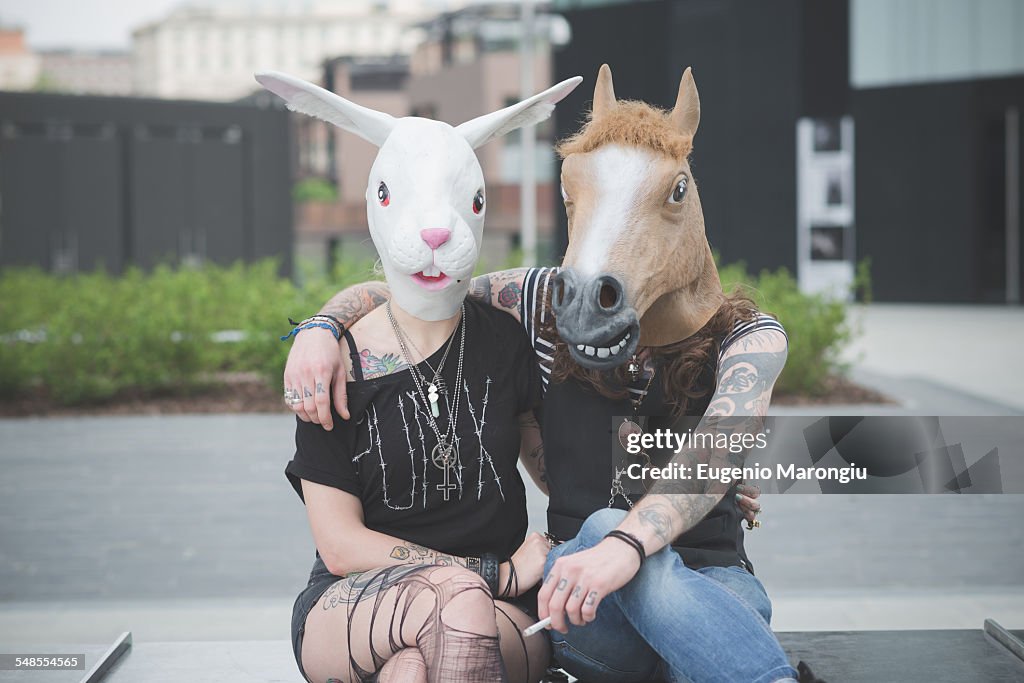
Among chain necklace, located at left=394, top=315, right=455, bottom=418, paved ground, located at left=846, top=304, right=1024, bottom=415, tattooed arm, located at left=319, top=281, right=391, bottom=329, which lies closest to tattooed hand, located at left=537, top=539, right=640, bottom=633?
chain necklace, located at left=394, top=315, right=455, bottom=418

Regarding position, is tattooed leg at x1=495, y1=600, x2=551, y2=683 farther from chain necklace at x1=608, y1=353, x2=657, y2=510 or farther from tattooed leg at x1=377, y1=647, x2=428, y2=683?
chain necklace at x1=608, y1=353, x2=657, y2=510

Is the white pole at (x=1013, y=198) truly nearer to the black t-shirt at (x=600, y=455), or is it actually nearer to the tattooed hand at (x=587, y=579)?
the black t-shirt at (x=600, y=455)

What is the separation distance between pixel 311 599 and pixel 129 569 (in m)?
3.33

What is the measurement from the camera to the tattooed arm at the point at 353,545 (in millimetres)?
2525

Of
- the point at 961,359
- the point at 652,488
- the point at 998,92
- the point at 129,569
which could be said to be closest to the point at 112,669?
the point at 652,488

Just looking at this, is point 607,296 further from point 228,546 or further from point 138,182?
point 138,182

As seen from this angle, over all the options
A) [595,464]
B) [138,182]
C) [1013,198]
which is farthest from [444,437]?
[138,182]

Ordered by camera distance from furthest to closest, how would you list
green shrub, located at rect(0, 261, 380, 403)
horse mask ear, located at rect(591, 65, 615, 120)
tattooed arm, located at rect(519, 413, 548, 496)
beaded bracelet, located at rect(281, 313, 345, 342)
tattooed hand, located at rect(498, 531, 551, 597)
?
green shrub, located at rect(0, 261, 380, 403) < tattooed arm, located at rect(519, 413, 548, 496) < beaded bracelet, located at rect(281, 313, 345, 342) < tattooed hand, located at rect(498, 531, 551, 597) < horse mask ear, located at rect(591, 65, 615, 120)

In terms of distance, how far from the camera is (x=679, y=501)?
2.32 metres

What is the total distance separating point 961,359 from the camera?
13734mm

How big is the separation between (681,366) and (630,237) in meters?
0.39

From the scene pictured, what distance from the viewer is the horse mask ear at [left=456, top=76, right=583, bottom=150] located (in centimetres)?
277

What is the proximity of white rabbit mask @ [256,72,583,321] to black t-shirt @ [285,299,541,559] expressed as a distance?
17 cm

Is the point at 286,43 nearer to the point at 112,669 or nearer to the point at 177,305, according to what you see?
the point at 177,305
